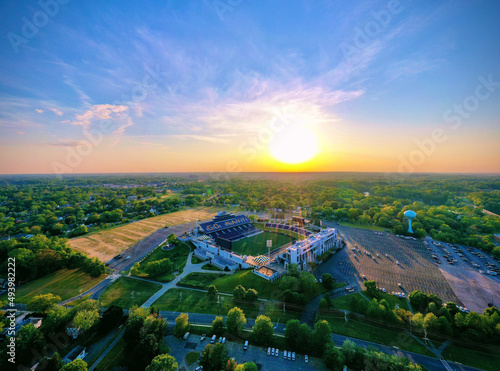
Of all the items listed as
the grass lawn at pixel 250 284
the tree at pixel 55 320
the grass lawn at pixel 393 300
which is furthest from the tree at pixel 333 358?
the tree at pixel 55 320

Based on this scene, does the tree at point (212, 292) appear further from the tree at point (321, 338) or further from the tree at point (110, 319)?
the tree at point (321, 338)

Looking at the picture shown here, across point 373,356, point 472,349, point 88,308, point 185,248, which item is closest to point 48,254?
point 88,308

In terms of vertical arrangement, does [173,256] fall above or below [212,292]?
below

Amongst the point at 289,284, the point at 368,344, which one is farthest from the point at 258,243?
the point at 368,344

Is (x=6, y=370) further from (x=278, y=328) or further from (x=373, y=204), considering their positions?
(x=373, y=204)

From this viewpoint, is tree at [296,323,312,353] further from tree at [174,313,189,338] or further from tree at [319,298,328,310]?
tree at [174,313,189,338]

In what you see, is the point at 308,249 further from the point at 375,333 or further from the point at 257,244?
the point at 375,333
